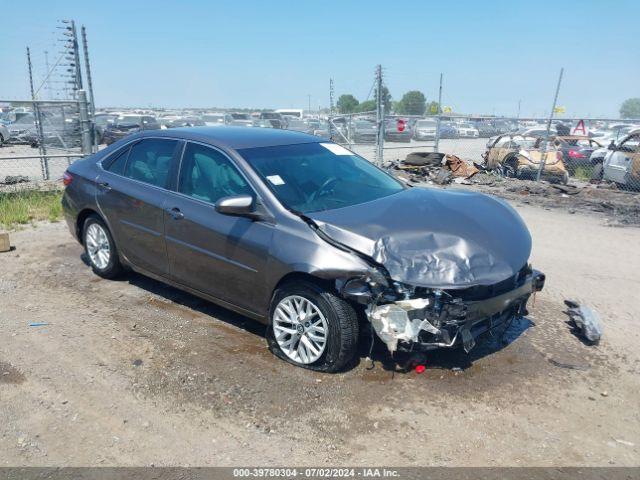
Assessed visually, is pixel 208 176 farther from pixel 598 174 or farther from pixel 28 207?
pixel 598 174

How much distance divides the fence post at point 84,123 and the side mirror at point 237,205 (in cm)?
805

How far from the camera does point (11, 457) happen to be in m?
3.05

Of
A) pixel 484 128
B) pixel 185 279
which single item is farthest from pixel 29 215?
pixel 484 128

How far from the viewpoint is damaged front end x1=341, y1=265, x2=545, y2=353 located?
11.9 ft

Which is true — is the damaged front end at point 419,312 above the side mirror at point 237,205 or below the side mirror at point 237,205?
below

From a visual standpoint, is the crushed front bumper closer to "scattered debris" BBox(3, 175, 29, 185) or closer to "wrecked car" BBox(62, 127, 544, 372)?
"wrecked car" BBox(62, 127, 544, 372)

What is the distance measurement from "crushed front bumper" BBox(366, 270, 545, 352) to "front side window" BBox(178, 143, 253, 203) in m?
1.49

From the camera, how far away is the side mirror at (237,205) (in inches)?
159

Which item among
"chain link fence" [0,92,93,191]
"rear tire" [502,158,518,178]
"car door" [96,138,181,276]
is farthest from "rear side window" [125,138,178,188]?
"rear tire" [502,158,518,178]

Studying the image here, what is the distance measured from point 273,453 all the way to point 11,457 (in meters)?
1.49

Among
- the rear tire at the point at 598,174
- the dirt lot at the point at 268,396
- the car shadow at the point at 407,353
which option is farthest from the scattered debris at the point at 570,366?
the rear tire at the point at 598,174

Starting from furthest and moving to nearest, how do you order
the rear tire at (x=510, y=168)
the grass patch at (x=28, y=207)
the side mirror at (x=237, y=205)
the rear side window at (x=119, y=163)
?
the rear tire at (x=510, y=168) < the grass patch at (x=28, y=207) < the rear side window at (x=119, y=163) < the side mirror at (x=237, y=205)

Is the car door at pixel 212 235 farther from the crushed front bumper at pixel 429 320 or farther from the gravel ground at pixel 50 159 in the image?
the gravel ground at pixel 50 159

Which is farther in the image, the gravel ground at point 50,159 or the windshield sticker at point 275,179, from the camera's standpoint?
the gravel ground at point 50,159
